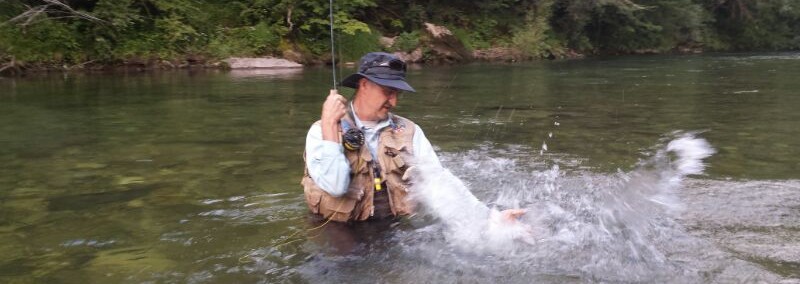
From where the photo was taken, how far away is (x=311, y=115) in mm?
9945

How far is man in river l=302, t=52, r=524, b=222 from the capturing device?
3783 millimetres

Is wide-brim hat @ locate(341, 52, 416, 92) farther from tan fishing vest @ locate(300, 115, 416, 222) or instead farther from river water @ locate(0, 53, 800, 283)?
river water @ locate(0, 53, 800, 283)

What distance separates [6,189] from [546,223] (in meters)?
4.24

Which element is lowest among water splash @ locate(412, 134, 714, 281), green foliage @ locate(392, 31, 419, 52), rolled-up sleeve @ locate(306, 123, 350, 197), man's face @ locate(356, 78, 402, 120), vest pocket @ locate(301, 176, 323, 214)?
water splash @ locate(412, 134, 714, 281)

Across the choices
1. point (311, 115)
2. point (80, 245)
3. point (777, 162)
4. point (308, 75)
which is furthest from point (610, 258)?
point (308, 75)

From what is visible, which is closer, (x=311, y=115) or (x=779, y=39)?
(x=311, y=115)

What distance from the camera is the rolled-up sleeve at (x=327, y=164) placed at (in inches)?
145

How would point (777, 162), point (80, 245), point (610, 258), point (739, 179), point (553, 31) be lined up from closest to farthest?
1. point (610, 258)
2. point (80, 245)
3. point (739, 179)
4. point (777, 162)
5. point (553, 31)

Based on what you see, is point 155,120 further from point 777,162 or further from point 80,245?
point 777,162

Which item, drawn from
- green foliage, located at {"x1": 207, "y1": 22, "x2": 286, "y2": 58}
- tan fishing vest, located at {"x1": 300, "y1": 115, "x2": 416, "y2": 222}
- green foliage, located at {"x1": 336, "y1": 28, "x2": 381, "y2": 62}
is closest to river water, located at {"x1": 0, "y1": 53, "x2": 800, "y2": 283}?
tan fishing vest, located at {"x1": 300, "y1": 115, "x2": 416, "y2": 222}

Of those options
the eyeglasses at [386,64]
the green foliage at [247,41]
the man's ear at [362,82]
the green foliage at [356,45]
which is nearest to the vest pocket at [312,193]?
the man's ear at [362,82]

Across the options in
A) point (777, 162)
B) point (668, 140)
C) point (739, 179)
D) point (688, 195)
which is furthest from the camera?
point (668, 140)

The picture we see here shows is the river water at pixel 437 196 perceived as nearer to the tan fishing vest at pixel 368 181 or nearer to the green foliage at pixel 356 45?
the tan fishing vest at pixel 368 181

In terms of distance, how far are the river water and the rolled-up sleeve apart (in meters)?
0.42
